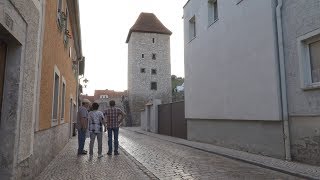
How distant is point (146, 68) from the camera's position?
51.4m

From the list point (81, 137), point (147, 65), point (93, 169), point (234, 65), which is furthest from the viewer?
point (147, 65)

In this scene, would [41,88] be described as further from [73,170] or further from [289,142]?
[289,142]

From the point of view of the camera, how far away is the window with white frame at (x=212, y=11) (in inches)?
600

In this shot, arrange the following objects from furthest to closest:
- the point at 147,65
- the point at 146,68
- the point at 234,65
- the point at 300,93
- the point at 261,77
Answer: the point at 147,65 < the point at 146,68 < the point at 234,65 < the point at 261,77 < the point at 300,93

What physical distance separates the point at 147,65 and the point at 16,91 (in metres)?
46.7

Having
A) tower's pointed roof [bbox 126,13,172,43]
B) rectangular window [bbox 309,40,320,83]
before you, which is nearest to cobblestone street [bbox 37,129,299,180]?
rectangular window [bbox 309,40,320,83]

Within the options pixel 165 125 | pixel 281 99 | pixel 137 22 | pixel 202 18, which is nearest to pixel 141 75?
pixel 137 22

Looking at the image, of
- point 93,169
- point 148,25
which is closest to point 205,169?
point 93,169

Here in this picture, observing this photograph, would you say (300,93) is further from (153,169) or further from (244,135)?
(153,169)

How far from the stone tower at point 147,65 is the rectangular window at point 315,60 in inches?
1619

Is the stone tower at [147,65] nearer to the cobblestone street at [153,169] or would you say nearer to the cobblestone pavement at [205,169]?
the cobblestone street at [153,169]

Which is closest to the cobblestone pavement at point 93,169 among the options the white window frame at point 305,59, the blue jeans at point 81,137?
the blue jeans at point 81,137

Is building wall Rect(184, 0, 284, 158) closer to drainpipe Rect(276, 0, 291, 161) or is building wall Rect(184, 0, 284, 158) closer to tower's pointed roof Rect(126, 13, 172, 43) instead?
drainpipe Rect(276, 0, 291, 161)

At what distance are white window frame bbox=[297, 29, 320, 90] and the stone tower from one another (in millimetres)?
41014
